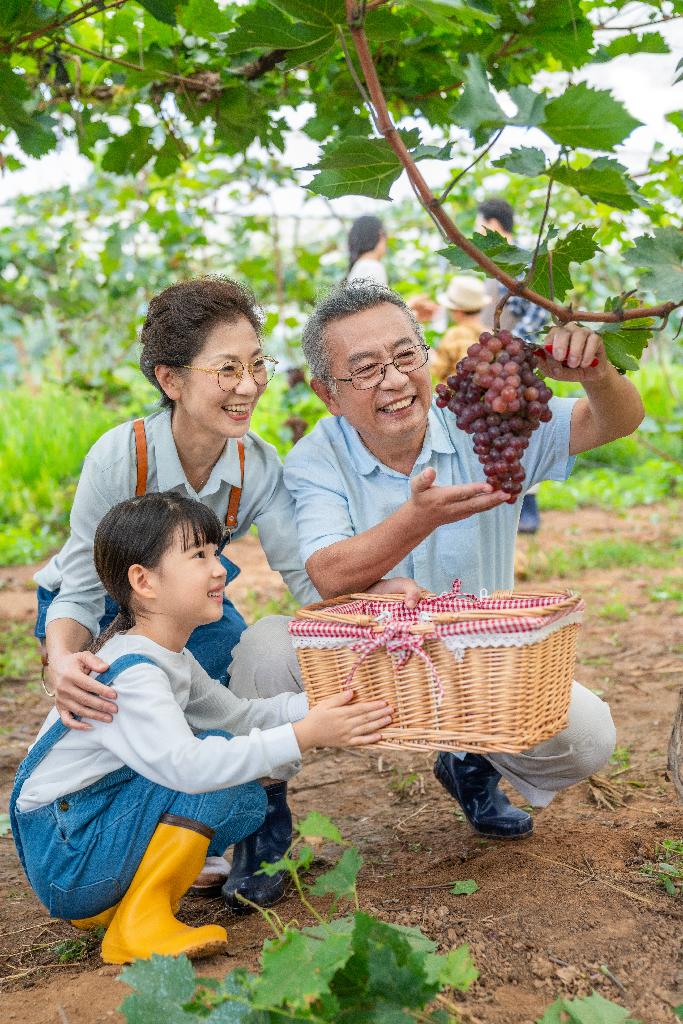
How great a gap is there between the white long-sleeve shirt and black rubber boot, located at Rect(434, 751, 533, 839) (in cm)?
72

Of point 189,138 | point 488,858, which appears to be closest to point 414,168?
point 488,858

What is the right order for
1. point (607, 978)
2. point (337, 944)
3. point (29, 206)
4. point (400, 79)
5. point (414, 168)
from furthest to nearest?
1. point (29, 206)
2. point (400, 79)
3. point (607, 978)
4. point (414, 168)
5. point (337, 944)

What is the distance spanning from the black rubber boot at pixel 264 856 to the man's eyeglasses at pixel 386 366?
0.97m

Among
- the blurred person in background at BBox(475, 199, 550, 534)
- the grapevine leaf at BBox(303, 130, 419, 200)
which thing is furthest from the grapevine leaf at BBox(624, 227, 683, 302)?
the blurred person in background at BBox(475, 199, 550, 534)

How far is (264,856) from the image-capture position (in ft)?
8.11

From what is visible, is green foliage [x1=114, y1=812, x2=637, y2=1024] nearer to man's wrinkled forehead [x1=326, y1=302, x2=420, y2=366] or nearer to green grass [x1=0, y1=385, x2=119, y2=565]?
man's wrinkled forehead [x1=326, y1=302, x2=420, y2=366]

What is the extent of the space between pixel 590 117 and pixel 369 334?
1.11 m

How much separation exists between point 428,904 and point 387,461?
1.02 metres

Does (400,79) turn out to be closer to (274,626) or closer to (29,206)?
(274,626)

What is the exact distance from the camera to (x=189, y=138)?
5898mm

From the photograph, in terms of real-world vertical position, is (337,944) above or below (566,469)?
below

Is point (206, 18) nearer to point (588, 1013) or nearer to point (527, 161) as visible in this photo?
point (527, 161)

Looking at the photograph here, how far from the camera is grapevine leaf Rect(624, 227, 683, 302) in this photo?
1.57m

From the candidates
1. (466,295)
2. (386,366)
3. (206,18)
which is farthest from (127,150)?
(466,295)
